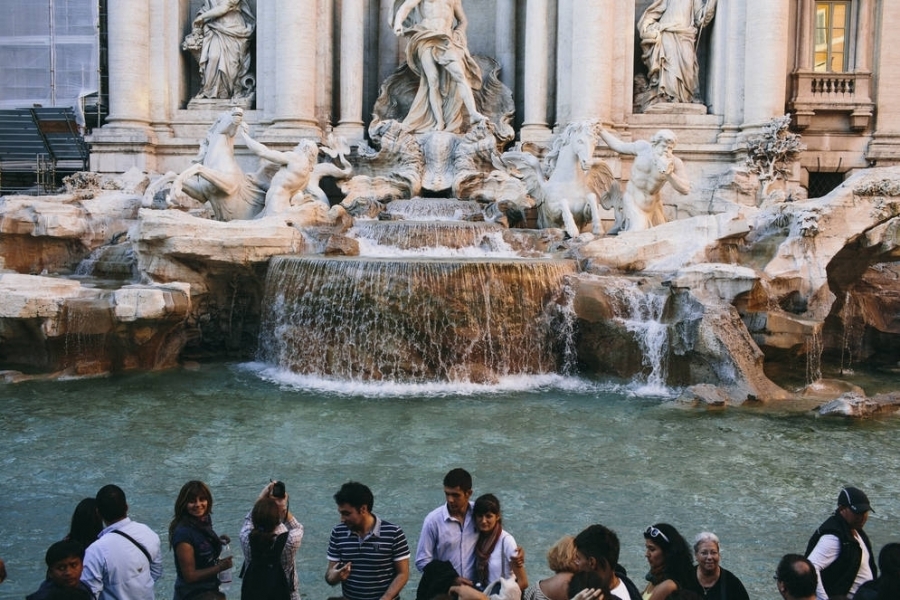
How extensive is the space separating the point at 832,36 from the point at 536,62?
5391 mm

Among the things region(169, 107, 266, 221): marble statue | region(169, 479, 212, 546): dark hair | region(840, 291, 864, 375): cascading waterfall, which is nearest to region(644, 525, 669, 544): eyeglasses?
region(169, 479, 212, 546): dark hair

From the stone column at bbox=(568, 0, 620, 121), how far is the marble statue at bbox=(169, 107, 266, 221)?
5.61 meters

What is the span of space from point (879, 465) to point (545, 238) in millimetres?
5787

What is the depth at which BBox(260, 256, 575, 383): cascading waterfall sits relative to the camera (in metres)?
9.91

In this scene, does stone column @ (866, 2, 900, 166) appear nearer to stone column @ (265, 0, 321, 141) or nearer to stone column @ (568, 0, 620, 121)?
stone column @ (568, 0, 620, 121)

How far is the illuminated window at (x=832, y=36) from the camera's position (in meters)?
16.2

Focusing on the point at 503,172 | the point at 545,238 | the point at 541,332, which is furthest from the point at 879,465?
the point at 503,172

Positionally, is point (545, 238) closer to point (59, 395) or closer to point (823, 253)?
point (823, 253)

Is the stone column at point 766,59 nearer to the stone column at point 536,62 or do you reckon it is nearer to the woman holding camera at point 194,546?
the stone column at point 536,62

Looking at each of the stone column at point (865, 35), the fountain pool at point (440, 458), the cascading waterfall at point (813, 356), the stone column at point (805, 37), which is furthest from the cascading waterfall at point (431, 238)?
the stone column at point (865, 35)

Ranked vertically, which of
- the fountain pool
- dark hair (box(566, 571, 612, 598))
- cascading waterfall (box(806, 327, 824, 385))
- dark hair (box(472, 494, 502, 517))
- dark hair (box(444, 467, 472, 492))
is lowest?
the fountain pool

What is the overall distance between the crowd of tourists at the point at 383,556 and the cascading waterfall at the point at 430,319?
6279 millimetres

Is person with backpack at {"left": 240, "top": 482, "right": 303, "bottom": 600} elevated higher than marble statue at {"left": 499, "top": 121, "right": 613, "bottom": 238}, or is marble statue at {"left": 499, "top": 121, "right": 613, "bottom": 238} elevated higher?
marble statue at {"left": 499, "top": 121, "right": 613, "bottom": 238}

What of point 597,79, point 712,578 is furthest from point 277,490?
point 597,79
